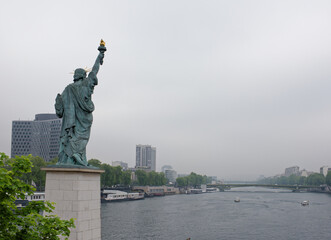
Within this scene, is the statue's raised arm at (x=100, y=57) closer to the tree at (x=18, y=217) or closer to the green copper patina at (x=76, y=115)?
the green copper patina at (x=76, y=115)

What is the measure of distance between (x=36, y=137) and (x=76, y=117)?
193m

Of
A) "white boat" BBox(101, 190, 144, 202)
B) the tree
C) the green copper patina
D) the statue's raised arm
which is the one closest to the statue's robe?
→ the green copper patina

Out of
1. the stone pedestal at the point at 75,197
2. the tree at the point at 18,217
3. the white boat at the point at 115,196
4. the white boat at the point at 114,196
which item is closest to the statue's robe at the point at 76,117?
the stone pedestal at the point at 75,197

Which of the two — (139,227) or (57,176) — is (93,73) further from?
(139,227)

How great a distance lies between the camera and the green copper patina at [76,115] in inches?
569

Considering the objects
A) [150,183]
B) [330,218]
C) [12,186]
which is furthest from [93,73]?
[150,183]

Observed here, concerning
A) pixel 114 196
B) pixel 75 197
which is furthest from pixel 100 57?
pixel 114 196

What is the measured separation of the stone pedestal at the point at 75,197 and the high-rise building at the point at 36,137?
185 m

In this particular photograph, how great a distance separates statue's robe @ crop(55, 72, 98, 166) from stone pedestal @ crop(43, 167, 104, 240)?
0.73 metres

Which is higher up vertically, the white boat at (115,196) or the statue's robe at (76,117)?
the statue's robe at (76,117)

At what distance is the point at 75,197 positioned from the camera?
13422 mm

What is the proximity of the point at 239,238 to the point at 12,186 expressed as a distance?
46729 millimetres

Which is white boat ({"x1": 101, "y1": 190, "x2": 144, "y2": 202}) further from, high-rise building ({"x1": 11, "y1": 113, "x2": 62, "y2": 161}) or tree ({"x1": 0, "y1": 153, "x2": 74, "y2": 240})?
tree ({"x1": 0, "y1": 153, "x2": 74, "y2": 240})

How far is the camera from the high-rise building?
190m
